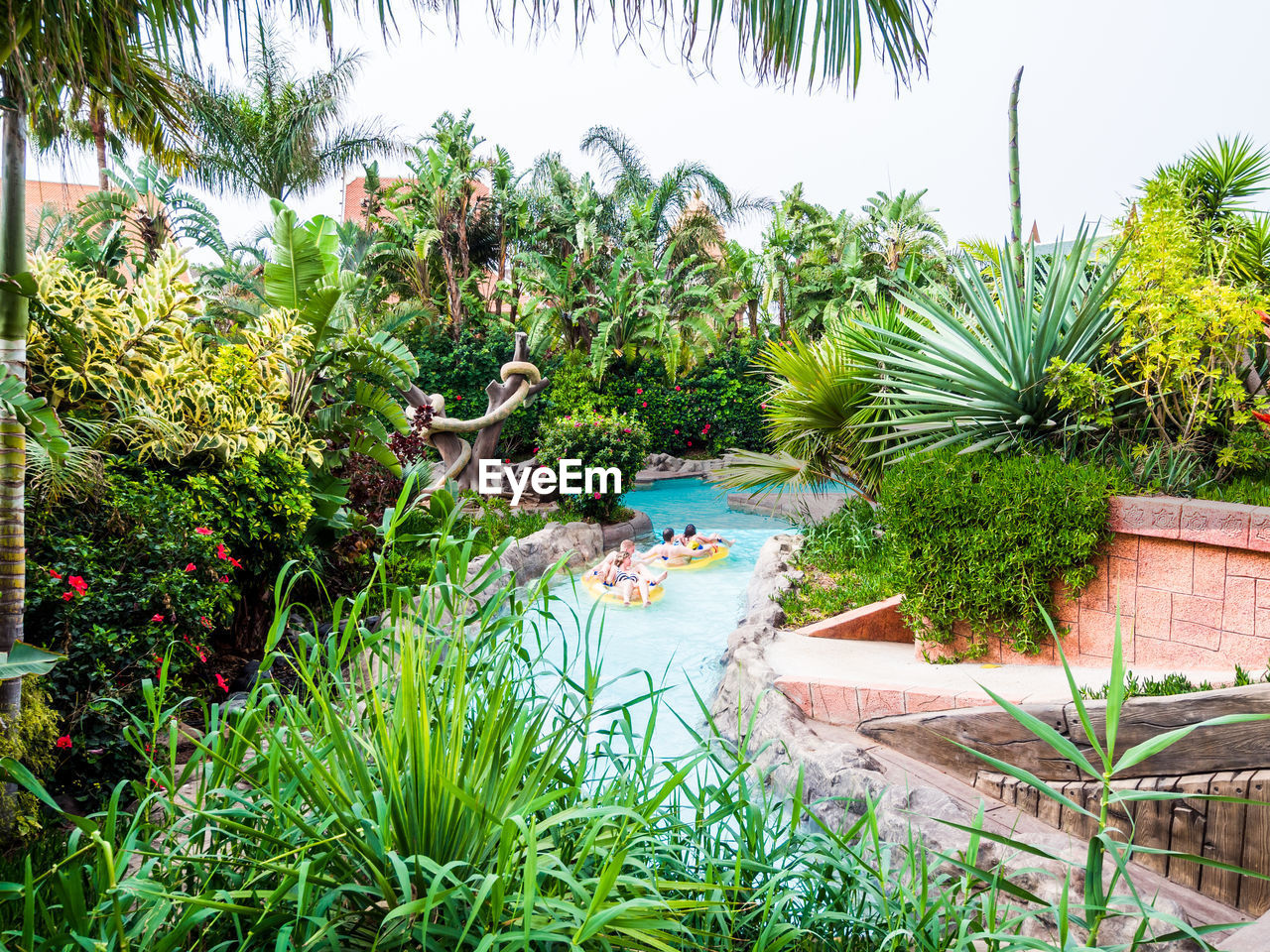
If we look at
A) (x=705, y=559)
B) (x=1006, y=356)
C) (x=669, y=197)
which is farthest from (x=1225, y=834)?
(x=669, y=197)

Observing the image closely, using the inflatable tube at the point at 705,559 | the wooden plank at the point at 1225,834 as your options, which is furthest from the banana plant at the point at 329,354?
the wooden plank at the point at 1225,834

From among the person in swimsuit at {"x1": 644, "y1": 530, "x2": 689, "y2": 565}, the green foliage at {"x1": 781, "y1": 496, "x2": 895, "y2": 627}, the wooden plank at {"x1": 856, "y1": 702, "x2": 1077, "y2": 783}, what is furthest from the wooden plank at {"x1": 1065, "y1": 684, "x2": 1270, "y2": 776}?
the person in swimsuit at {"x1": 644, "y1": 530, "x2": 689, "y2": 565}

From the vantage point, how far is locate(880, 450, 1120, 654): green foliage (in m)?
4.64

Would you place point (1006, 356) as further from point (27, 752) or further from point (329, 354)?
point (27, 752)

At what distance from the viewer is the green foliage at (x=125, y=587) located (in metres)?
3.63

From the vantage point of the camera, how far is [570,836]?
6.08ft

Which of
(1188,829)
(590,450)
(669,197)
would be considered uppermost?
(669,197)

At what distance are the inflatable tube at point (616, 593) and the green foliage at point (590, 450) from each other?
2.32 m

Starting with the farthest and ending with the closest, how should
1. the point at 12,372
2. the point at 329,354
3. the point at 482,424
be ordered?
the point at 482,424 → the point at 329,354 → the point at 12,372

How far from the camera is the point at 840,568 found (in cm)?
740

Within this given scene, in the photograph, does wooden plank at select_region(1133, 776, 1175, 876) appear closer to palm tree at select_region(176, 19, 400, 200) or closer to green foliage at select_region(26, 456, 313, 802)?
green foliage at select_region(26, 456, 313, 802)

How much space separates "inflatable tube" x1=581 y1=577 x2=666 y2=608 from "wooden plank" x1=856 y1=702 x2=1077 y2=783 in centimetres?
451

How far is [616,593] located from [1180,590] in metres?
5.80

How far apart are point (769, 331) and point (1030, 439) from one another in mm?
16748
